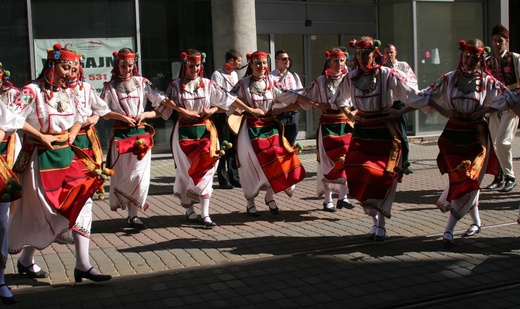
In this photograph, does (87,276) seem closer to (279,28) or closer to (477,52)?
(477,52)

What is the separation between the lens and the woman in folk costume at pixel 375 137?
26.5 ft

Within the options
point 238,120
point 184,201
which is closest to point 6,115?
point 184,201

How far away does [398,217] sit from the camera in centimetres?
950

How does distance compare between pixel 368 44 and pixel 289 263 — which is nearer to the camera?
pixel 289 263

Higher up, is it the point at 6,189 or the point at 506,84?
the point at 506,84

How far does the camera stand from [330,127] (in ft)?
33.0

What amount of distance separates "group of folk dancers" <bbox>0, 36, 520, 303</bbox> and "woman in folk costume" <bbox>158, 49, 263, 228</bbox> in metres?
0.01

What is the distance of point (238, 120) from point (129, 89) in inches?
74.7

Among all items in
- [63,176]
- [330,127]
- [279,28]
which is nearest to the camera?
[63,176]

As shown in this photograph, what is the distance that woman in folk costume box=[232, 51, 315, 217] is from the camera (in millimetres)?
9695

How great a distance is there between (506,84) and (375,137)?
380cm

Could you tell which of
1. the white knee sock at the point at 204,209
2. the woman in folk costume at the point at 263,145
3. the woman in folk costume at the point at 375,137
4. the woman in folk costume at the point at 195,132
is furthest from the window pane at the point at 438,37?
the woman in folk costume at the point at 375,137

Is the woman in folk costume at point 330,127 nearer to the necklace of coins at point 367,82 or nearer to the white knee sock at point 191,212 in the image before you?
the necklace of coins at point 367,82

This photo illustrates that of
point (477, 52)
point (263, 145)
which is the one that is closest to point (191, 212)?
point (263, 145)
